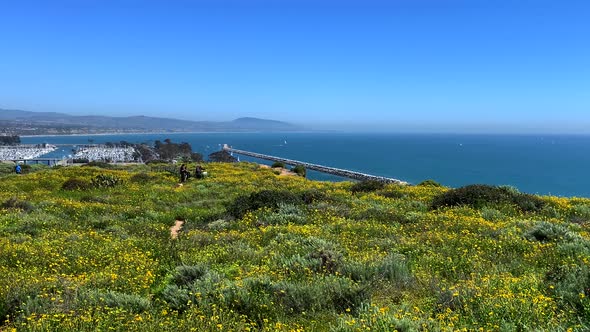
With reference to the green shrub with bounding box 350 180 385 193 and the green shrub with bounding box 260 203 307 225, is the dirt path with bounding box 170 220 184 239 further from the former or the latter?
the green shrub with bounding box 350 180 385 193

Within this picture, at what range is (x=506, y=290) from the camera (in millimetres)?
5918

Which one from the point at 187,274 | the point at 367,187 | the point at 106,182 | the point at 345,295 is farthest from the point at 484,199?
the point at 106,182

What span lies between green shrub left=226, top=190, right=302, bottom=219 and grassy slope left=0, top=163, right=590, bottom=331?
0.96 m

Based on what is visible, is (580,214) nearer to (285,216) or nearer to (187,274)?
(285,216)

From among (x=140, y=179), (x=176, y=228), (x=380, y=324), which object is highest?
(x=380, y=324)

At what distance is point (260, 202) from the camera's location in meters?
15.8

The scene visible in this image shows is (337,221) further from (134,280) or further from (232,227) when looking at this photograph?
(134,280)

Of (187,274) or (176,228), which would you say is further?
(176,228)

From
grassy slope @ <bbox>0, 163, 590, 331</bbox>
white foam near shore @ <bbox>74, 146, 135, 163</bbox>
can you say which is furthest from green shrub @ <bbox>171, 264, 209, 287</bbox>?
white foam near shore @ <bbox>74, 146, 135, 163</bbox>

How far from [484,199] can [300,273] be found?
444 inches

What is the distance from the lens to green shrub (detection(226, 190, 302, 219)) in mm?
15305

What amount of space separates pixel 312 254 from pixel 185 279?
102 inches

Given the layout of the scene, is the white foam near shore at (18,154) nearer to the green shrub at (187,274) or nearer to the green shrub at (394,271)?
the green shrub at (187,274)

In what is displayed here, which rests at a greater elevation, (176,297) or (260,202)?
(176,297)
